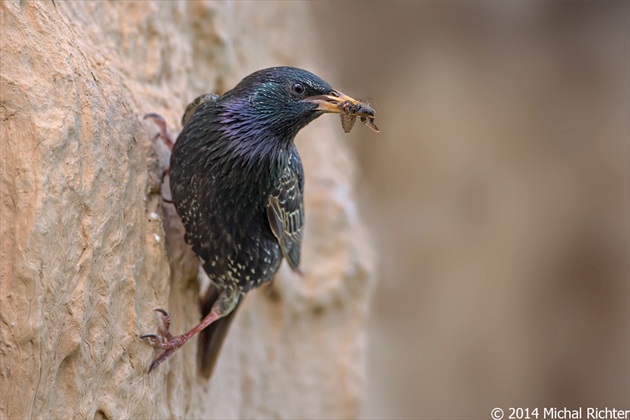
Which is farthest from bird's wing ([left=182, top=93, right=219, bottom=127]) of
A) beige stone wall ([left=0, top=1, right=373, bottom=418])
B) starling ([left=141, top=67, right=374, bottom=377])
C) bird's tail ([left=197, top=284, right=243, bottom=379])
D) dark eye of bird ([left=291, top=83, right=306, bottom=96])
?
bird's tail ([left=197, top=284, right=243, bottom=379])

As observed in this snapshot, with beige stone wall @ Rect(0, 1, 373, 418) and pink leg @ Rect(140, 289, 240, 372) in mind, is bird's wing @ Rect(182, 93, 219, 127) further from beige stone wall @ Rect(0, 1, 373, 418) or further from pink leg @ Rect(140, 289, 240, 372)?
pink leg @ Rect(140, 289, 240, 372)

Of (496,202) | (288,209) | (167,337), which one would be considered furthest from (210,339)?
(496,202)

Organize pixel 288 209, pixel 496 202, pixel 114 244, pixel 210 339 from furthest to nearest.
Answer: pixel 496 202 < pixel 210 339 < pixel 288 209 < pixel 114 244

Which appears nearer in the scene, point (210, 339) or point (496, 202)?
point (210, 339)

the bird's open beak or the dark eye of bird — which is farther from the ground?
the dark eye of bird

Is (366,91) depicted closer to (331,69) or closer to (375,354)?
(331,69)

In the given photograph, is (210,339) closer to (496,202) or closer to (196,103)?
(196,103)
